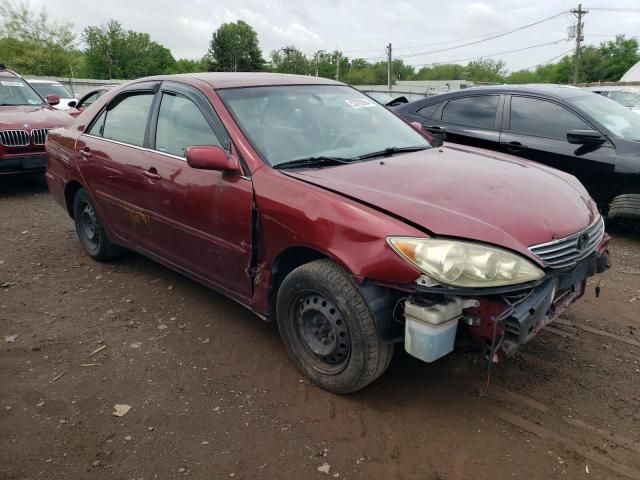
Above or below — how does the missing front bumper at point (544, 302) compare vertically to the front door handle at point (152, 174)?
below

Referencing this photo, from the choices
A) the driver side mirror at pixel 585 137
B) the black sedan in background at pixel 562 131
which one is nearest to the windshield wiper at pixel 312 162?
the black sedan in background at pixel 562 131

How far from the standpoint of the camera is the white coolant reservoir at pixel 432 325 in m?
2.29

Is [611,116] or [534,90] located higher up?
[534,90]

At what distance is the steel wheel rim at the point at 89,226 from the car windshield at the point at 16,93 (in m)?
4.87

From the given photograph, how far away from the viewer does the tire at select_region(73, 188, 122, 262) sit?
4703 mm

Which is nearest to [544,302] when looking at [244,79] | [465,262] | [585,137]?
[465,262]

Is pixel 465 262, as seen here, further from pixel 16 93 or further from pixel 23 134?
pixel 16 93

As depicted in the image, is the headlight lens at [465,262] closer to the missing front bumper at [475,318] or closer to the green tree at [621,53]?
the missing front bumper at [475,318]

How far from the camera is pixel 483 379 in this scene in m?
2.98

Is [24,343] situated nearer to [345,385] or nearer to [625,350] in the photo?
[345,385]

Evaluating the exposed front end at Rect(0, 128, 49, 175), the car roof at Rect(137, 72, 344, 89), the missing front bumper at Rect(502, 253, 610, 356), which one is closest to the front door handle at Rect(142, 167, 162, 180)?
the car roof at Rect(137, 72, 344, 89)

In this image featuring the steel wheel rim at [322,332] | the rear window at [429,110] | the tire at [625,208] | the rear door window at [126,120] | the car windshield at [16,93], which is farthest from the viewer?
the car windshield at [16,93]

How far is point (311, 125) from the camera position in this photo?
11.0 ft

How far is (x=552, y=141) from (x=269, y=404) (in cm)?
429
